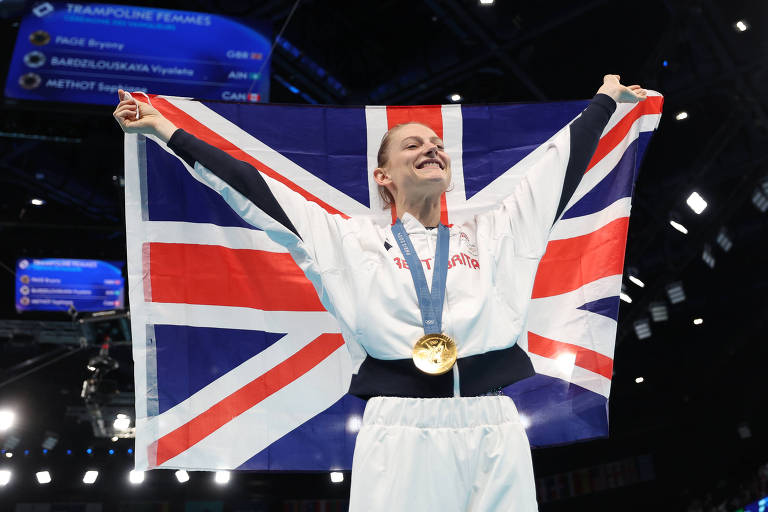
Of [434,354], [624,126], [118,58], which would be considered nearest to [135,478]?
[118,58]

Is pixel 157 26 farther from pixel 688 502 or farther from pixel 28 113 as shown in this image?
pixel 688 502

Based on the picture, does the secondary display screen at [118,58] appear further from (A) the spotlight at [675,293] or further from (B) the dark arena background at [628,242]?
(A) the spotlight at [675,293]

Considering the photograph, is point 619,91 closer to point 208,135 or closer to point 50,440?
point 208,135

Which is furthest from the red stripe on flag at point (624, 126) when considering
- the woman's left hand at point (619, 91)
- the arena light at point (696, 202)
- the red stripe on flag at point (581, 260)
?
the arena light at point (696, 202)

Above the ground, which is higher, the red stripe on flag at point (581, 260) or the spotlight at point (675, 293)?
the spotlight at point (675, 293)

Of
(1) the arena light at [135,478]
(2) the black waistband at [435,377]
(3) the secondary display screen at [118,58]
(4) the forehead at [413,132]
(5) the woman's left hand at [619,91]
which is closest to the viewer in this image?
(2) the black waistband at [435,377]

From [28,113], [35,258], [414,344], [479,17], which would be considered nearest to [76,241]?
[35,258]

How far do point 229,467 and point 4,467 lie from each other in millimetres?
12416

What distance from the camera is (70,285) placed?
31.1 ft

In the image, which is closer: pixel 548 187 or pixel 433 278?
pixel 433 278

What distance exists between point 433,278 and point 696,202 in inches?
283

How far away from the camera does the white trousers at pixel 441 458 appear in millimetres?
1792

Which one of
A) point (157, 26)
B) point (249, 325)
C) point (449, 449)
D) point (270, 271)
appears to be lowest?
Result: point (449, 449)

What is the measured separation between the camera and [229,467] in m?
2.86
